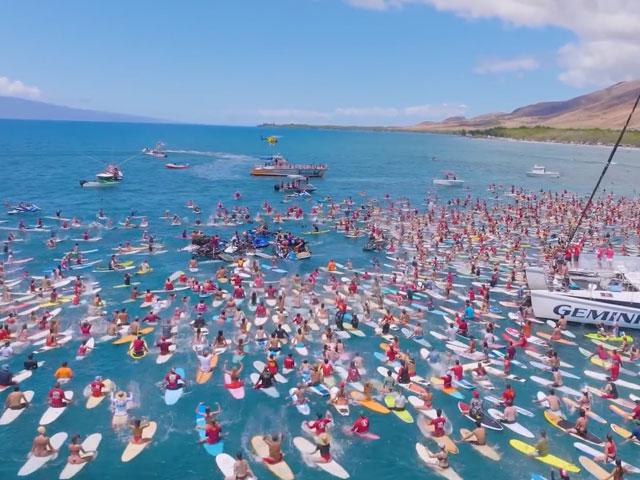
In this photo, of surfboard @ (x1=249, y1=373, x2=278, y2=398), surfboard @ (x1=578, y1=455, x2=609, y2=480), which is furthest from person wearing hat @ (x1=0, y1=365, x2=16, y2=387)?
surfboard @ (x1=578, y1=455, x2=609, y2=480)

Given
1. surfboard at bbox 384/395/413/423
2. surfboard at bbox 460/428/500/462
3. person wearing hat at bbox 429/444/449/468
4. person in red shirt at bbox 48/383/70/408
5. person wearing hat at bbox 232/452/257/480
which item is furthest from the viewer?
surfboard at bbox 384/395/413/423

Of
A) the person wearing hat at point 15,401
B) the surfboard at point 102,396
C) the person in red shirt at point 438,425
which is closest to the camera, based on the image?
the person in red shirt at point 438,425

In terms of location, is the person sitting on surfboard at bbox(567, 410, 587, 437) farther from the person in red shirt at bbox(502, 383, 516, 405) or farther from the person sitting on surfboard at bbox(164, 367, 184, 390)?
the person sitting on surfboard at bbox(164, 367, 184, 390)

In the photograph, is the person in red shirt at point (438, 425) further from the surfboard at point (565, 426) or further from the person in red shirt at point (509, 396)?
the surfboard at point (565, 426)

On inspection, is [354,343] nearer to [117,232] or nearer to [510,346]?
[510,346]

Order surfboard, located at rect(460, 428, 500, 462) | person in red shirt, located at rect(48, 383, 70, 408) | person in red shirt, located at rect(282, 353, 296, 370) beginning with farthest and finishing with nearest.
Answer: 1. person in red shirt, located at rect(282, 353, 296, 370)
2. person in red shirt, located at rect(48, 383, 70, 408)
3. surfboard, located at rect(460, 428, 500, 462)

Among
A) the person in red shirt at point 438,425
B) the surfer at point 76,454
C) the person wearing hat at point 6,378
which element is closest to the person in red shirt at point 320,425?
the person in red shirt at point 438,425
